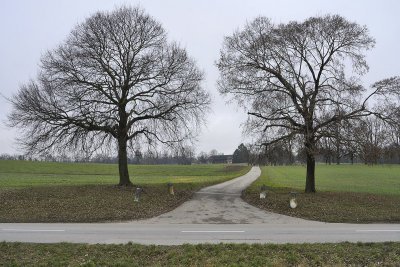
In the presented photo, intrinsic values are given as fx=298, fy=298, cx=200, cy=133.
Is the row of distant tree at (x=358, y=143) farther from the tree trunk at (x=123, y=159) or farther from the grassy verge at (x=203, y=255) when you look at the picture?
the tree trunk at (x=123, y=159)

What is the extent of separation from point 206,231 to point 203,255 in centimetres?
338

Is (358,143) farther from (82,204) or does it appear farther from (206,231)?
(82,204)

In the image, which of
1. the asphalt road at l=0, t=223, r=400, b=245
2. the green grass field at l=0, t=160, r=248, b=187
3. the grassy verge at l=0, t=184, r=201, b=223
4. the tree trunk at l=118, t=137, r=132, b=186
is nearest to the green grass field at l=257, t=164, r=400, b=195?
the green grass field at l=0, t=160, r=248, b=187

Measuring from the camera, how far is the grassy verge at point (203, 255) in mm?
7776

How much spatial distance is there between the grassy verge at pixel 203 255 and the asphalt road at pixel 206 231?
0.87 metres

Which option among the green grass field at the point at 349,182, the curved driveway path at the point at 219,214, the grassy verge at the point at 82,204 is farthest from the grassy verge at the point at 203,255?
the green grass field at the point at 349,182

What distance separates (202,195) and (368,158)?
1156cm

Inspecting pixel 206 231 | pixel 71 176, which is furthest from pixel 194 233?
pixel 71 176

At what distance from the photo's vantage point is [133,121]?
21031 millimetres

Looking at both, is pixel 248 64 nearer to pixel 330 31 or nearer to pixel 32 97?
pixel 330 31

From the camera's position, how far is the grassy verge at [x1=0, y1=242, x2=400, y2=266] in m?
7.78

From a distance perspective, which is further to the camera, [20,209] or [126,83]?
[126,83]

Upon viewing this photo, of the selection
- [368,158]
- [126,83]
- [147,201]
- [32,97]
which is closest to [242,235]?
[147,201]

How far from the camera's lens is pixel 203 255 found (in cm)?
818
